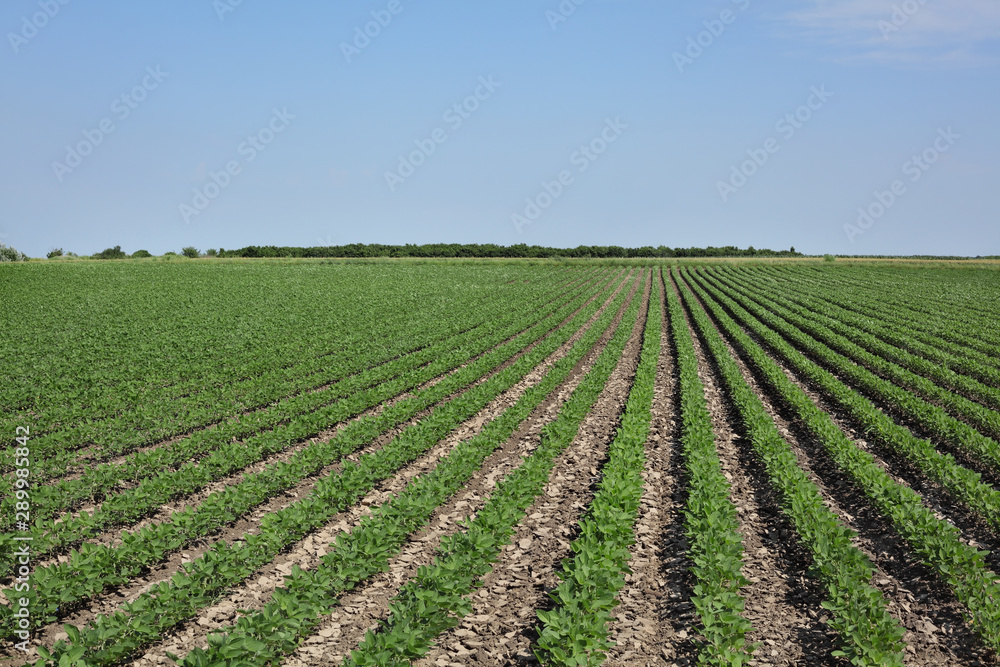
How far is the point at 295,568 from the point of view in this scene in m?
6.39

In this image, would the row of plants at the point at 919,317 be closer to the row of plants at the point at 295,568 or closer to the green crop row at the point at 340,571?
the green crop row at the point at 340,571

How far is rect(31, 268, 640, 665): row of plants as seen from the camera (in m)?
5.48

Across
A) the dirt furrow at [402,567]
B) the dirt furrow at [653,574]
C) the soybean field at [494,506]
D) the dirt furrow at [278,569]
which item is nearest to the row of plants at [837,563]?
the soybean field at [494,506]

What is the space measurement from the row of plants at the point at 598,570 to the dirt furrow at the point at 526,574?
0.76ft

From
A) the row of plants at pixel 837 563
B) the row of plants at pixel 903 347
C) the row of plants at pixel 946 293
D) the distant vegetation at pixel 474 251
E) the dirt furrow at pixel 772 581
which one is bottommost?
the dirt furrow at pixel 772 581

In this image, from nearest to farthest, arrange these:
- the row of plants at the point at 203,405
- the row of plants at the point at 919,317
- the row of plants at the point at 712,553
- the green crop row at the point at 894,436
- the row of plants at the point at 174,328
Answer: the row of plants at the point at 712,553
the green crop row at the point at 894,436
the row of plants at the point at 203,405
the row of plants at the point at 174,328
the row of plants at the point at 919,317

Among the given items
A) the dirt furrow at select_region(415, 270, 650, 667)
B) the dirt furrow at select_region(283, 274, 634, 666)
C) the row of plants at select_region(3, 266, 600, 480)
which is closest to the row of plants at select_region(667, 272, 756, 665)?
the dirt furrow at select_region(415, 270, 650, 667)

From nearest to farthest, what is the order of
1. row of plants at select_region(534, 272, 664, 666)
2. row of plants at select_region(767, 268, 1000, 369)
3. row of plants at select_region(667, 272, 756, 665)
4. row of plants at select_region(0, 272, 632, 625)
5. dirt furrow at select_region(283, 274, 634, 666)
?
1. row of plants at select_region(534, 272, 664, 666)
2. row of plants at select_region(667, 272, 756, 665)
3. dirt furrow at select_region(283, 274, 634, 666)
4. row of plants at select_region(0, 272, 632, 625)
5. row of plants at select_region(767, 268, 1000, 369)

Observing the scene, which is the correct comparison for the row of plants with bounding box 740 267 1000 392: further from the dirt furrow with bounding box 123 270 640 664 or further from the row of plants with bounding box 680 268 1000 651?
the dirt furrow with bounding box 123 270 640 664

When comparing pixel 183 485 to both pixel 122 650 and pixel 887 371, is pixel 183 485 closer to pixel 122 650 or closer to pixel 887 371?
pixel 122 650

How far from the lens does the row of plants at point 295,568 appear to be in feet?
18.0

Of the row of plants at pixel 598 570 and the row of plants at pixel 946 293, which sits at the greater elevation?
the row of plants at pixel 946 293

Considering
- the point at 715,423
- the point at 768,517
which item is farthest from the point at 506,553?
the point at 715,423

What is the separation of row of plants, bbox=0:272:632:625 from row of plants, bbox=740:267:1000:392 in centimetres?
1500
